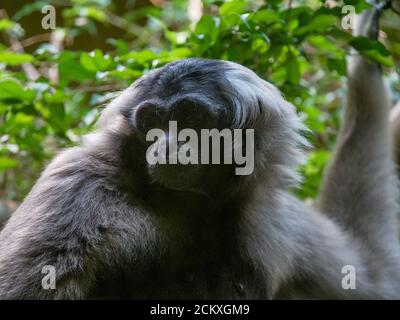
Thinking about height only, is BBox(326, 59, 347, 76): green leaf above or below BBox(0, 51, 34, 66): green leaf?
above

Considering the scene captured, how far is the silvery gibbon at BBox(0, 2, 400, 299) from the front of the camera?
4090 mm

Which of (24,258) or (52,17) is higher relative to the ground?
(52,17)

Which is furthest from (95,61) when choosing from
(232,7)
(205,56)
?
(232,7)

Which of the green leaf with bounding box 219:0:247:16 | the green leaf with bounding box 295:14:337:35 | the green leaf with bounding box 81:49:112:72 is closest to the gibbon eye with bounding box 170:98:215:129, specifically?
the green leaf with bounding box 81:49:112:72

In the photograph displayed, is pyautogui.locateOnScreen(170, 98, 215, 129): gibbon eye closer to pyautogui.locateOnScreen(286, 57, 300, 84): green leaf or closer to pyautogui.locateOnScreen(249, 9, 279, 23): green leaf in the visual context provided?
pyautogui.locateOnScreen(249, 9, 279, 23): green leaf

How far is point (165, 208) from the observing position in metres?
4.49

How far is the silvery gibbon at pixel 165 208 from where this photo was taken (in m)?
4.09

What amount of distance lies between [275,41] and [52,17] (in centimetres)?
190

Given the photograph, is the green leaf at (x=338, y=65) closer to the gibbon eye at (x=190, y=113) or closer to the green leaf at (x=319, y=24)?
the green leaf at (x=319, y=24)

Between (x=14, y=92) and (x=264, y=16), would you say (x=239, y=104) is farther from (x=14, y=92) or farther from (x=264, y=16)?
(x=14, y=92)

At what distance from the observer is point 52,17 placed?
5.40 m

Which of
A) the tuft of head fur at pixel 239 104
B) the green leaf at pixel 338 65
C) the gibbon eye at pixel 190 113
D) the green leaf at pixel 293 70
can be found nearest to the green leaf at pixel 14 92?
the tuft of head fur at pixel 239 104
